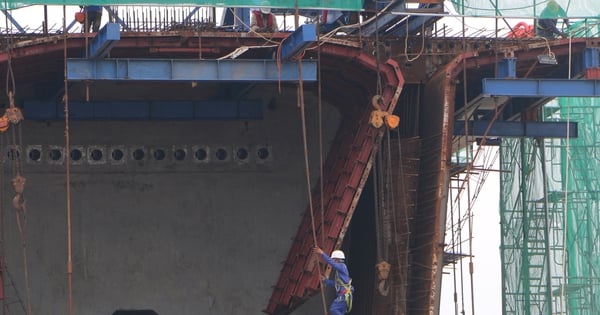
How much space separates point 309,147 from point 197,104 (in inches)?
136

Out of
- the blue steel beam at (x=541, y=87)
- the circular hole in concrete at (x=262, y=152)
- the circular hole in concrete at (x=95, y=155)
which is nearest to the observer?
Answer: the blue steel beam at (x=541, y=87)

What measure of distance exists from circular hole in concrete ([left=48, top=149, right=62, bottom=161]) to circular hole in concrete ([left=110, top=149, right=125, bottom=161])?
1294mm

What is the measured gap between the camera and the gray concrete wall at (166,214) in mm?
39844

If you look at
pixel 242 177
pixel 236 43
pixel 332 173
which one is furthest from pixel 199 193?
pixel 236 43

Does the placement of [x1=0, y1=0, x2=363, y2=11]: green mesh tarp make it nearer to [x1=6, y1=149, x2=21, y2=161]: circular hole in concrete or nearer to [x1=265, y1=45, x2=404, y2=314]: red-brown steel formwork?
[x1=265, y1=45, x2=404, y2=314]: red-brown steel formwork

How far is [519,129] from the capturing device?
133ft

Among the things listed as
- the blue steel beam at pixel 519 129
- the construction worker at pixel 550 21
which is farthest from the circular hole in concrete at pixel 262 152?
the construction worker at pixel 550 21

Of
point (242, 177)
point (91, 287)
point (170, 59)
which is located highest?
point (170, 59)

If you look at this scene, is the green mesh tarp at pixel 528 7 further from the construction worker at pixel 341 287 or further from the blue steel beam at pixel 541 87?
the construction worker at pixel 341 287

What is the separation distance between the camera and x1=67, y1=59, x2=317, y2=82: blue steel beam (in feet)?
113

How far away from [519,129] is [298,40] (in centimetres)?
881

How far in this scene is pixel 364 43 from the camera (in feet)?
120

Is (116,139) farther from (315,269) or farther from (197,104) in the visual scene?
(315,269)

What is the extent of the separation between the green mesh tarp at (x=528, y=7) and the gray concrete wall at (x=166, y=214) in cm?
573
